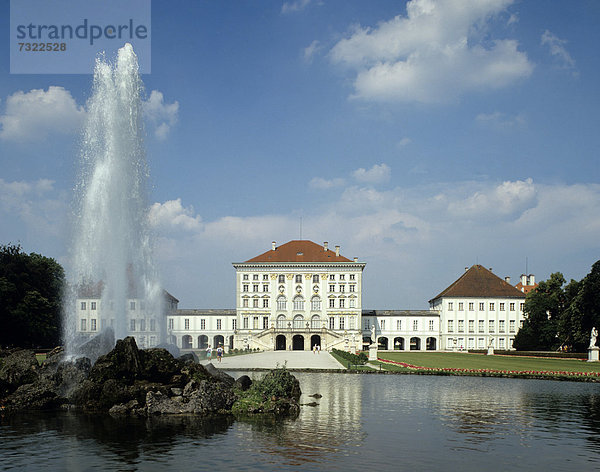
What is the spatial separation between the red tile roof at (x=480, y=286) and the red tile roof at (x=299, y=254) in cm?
1800

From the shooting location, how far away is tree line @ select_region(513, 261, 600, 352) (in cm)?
5812

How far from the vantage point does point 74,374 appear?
72.0 ft

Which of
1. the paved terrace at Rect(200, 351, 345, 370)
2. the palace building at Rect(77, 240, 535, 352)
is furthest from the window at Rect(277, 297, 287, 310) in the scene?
the paved terrace at Rect(200, 351, 345, 370)

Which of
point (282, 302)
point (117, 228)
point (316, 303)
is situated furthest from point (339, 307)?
point (117, 228)

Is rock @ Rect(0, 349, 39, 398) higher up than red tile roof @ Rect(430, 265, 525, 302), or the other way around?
red tile roof @ Rect(430, 265, 525, 302)

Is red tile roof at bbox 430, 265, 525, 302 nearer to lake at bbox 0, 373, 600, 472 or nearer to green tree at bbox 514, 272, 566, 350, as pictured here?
green tree at bbox 514, 272, 566, 350

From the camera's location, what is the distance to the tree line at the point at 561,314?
58125 mm

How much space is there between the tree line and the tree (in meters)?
52.8

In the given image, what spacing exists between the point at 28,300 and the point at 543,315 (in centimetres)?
5997

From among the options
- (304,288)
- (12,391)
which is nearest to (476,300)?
(304,288)

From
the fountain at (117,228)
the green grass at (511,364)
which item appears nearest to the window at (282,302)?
the green grass at (511,364)

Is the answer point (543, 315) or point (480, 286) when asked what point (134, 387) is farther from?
point (480, 286)

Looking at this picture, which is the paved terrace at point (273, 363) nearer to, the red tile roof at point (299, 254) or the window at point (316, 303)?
the window at point (316, 303)

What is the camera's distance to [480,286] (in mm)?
91250
